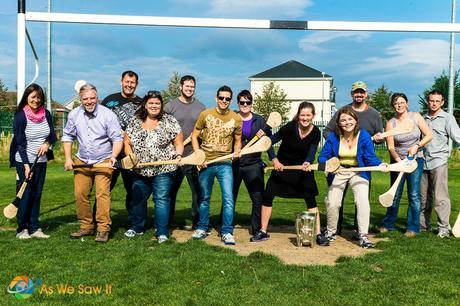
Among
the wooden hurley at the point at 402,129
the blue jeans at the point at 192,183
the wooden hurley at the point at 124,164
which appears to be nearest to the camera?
the wooden hurley at the point at 124,164

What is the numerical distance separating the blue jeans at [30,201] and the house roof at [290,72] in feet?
172

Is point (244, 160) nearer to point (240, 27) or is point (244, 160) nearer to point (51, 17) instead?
point (240, 27)

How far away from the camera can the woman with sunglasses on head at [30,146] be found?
5695 millimetres

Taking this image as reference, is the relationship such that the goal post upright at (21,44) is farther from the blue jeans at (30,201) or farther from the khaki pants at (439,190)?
the khaki pants at (439,190)

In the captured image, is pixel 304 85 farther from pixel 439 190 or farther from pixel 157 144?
pixel 157 144

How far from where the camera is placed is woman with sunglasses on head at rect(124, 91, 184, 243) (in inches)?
223

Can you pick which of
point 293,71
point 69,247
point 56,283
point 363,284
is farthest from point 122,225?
point 293,71

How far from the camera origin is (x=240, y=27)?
6.57 meters

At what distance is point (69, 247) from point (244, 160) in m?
2.44

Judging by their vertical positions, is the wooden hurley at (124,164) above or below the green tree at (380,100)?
below

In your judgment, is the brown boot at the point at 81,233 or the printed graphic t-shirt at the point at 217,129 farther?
the brown boot at the point at 81,233

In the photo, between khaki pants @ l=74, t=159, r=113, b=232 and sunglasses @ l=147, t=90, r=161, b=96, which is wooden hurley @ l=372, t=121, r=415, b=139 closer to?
sunglasses @ l=147, t=90, r=161, b=96

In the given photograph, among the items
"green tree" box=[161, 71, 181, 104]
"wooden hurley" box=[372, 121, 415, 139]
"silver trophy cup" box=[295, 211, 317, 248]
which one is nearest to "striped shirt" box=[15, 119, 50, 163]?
"silver trophy cup" box=[295, 211, 317, 248]

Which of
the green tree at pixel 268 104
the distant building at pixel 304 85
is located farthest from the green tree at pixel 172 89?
the distant building at pixel 304 85
